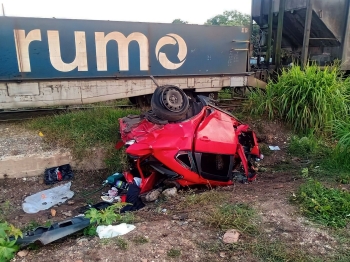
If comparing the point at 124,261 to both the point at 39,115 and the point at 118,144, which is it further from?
the point at 39,115

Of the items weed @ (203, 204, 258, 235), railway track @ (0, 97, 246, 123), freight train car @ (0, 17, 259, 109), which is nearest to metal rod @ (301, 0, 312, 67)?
freight train car @ (0, 17, 259, 109)

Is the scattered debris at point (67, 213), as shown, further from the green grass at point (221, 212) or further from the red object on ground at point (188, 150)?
the green grass at point (221, 212)

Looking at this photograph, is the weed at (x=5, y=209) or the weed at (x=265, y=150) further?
the weed at (x=265, y=150)

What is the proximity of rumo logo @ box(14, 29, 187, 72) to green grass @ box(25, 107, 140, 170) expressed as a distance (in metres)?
1.07

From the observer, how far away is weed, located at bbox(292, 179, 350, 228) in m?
2.96

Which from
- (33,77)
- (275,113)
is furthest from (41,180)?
(275,113)

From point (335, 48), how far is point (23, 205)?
8.12 meters

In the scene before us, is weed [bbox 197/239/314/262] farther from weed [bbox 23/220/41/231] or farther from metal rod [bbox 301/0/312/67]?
metal rod [bbox 301/0/312/67]

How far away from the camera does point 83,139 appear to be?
216 inches

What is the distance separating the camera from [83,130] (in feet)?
18.7

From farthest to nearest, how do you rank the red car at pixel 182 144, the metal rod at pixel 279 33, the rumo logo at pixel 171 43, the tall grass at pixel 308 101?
the metal rod at pixel 279 33
the rumo logo at pixel 171 43
the tall grass at pixel 308 101
the red car at pixel 182 144

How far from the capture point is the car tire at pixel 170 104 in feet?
14.4

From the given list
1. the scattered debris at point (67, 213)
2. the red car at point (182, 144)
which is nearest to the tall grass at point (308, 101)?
the red car at point (182, 144)

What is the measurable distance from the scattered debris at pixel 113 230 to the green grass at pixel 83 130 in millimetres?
2476
